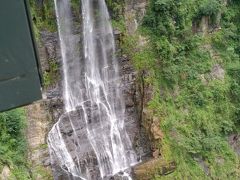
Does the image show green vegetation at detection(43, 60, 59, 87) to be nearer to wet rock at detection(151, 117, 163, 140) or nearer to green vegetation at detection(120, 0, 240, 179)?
green vegetation at detection(120, 0, 240, 179)

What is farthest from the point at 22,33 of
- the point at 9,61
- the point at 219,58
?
the point at 219,58

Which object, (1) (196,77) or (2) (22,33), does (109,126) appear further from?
(2) (22,33)

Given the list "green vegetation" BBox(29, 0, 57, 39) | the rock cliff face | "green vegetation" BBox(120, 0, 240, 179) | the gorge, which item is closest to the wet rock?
the gorge

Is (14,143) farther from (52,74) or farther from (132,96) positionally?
(132,96)

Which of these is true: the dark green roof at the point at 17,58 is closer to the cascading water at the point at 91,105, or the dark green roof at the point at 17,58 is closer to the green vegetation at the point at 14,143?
the green vegetation at the point at 14,143


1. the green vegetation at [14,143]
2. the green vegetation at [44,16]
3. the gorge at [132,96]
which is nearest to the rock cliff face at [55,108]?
the gorge at [132,96]

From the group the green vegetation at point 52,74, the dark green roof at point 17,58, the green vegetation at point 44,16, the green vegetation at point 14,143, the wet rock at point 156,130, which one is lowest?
the wet rock at point 156,130
